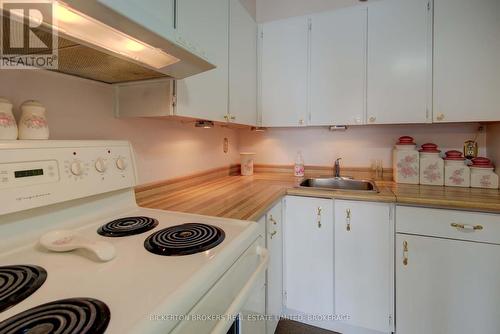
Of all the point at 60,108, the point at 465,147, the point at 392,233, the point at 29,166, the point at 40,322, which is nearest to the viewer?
the point at 40,322

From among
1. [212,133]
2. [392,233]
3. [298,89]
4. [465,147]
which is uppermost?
[298,89]

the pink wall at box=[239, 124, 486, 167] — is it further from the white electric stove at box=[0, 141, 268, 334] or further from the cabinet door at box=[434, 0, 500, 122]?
the white electric stove at box=[0, 141, 268, 334]

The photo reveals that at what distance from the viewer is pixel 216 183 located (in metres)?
1.83

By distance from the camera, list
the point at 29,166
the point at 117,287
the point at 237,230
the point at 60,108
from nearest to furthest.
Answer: the point at 117,287 → the point at 29,166 → the point at 237,230 → the point at 60,108

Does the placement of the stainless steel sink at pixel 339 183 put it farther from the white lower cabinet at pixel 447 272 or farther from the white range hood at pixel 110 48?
the white range hood at pixel 110 48

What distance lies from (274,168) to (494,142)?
1618mm

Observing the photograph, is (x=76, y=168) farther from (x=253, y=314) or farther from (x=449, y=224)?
(x=449, y=224)

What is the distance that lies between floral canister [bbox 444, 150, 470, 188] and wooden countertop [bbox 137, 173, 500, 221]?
0.09 meters

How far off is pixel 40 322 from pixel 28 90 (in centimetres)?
81

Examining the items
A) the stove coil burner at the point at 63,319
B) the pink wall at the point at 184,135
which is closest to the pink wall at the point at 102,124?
the pink wall at the point at 184,135

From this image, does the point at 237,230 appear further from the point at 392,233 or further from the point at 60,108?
the point at 392,233

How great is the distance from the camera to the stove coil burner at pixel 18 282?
0.45 metres

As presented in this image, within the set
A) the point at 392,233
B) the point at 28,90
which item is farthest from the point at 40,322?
the point at 392,233

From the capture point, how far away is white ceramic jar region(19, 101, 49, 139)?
2.46 feet
